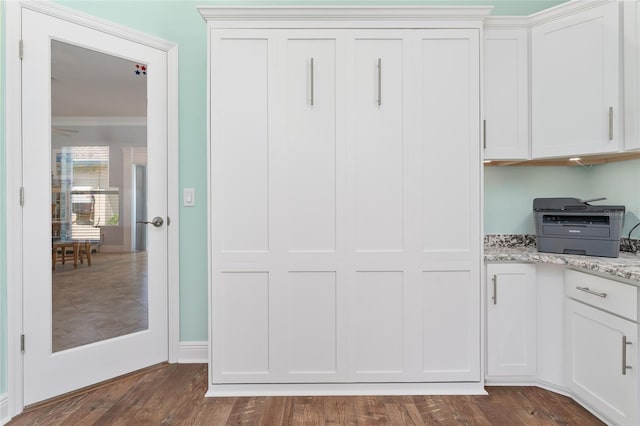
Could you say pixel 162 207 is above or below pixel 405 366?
above

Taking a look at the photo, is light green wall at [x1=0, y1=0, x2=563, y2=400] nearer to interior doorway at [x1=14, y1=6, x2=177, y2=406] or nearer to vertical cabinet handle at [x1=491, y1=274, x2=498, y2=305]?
interior doorway at [x1=14, y1=6, x2=177, y2=406]

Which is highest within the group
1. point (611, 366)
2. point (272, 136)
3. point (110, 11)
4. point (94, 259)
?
point (110, 11)

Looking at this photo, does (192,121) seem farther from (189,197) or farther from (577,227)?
(577,227)

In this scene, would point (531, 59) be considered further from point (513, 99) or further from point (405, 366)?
point (405, 366)

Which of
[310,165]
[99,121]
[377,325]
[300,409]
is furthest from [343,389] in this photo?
[99,121]

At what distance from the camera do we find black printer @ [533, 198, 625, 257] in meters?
1.98

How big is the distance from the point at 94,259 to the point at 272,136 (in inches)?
57.0

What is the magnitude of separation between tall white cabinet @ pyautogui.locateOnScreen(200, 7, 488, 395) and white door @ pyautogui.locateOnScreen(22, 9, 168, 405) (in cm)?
69

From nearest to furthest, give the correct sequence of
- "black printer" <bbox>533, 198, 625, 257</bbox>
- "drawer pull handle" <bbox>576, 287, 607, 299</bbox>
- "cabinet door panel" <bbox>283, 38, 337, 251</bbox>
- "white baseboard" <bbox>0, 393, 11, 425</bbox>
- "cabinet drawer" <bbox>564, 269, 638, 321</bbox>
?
"cabinet drawer" <bbox>564, 269, 638, 321</bbox> < "drawer pull handle" <bbox>576, 287, 607, 299</bbox> < "white baseboard" <bbox>0, 393, 11, 425</bbox> < "black printer" <bbox>533, 198, 625, 257</bbox> < "cabinet door panel" <bbox>283, 38, 337, 251</bbox>

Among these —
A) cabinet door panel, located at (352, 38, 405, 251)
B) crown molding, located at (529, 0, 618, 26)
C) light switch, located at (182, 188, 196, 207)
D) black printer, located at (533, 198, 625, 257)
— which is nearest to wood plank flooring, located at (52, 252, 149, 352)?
light switch, located at (182, 188, 196, 207)

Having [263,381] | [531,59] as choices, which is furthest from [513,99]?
[263,381]

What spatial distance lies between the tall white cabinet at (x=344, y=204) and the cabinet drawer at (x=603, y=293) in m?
0.54

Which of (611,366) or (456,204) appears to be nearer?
(611,366)

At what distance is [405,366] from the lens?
2.11 meters
